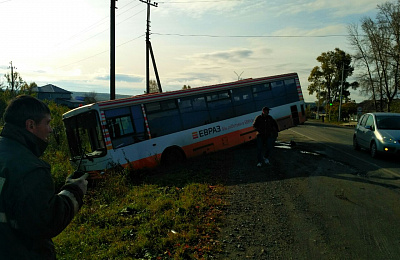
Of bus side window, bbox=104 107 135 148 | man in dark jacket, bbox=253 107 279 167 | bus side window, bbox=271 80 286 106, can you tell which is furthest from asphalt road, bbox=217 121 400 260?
bus side window, bbox=271 80 286 106

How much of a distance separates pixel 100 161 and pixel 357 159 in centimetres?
967

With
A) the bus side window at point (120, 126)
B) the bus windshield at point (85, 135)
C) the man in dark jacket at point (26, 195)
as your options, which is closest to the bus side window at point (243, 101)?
the bus side window at point (120, 126)

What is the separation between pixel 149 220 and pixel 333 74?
64240 millimetres

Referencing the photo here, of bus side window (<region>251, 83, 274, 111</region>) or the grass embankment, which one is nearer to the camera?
the grass embankment

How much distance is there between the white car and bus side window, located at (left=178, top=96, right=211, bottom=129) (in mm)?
6844

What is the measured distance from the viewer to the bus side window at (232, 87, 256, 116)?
50.4 feet

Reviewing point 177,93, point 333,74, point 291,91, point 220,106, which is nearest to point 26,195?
point 177,93

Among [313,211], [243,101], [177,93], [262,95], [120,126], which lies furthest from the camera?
[262,95]

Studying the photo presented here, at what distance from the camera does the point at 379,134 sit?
11.8 metres

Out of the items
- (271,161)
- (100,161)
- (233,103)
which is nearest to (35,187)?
(100,161)

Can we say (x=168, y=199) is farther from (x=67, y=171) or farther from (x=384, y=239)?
(x=67, y=171)

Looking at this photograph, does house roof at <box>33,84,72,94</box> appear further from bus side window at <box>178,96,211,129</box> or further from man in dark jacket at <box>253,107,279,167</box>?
man in dark jacket at <box>253,107,279,167</box>

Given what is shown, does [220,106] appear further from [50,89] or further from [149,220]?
[50,89]

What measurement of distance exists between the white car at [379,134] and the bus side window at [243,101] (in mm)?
5171
